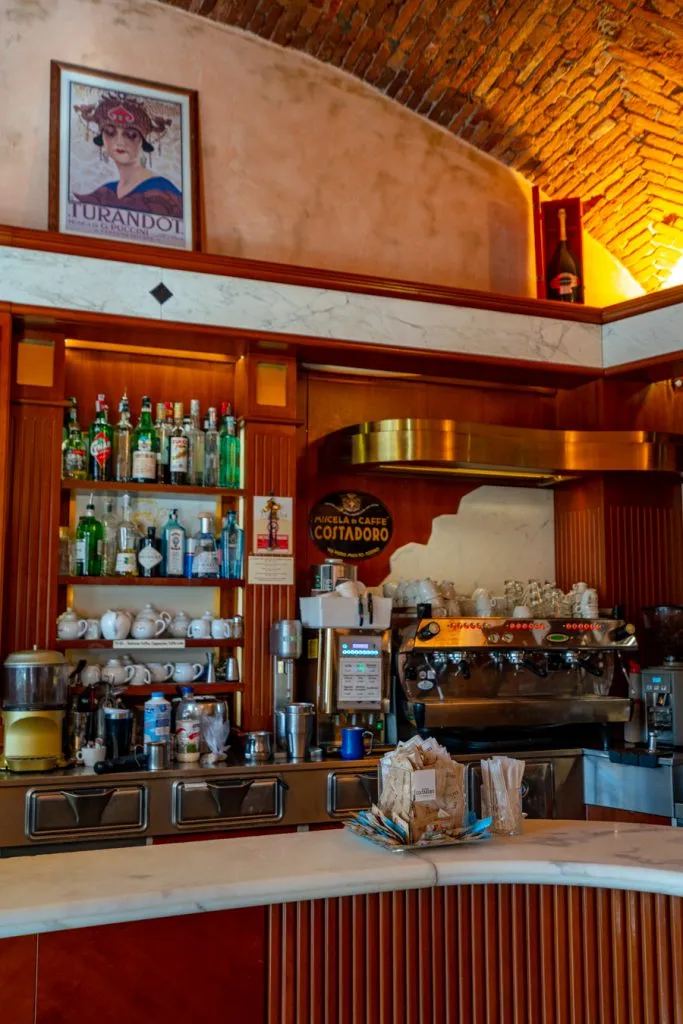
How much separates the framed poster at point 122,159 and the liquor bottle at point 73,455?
3.02ft

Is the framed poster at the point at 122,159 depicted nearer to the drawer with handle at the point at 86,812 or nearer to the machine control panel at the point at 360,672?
the machine control panel at the point at 360,672

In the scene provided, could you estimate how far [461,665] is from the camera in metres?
4.52

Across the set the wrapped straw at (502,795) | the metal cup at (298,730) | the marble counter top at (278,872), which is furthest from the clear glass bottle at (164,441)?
the wrapped straw at (502,795)

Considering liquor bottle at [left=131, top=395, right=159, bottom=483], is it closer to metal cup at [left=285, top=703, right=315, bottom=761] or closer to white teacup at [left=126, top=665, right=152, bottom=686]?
white teacup at [left=126, top=665, right=152, bottom=686]

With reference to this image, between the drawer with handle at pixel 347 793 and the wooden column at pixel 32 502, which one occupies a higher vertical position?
the wooden column at pixel 32 502

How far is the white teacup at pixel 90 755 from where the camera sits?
3.96 meters

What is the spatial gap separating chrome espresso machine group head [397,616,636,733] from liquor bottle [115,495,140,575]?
4.30 ft

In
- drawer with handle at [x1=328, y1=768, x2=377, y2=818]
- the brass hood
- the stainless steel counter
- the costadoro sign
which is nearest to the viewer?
the stainless steel counter

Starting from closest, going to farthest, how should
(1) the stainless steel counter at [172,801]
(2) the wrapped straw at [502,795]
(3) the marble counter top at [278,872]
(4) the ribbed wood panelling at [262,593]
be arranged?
(3) the marble counter top at [278,872] → (2) the wrapped straw at [502,795] → (1) the stainless steel counter at [172,801] → (4) the ribbed wood panelling at [262,593]

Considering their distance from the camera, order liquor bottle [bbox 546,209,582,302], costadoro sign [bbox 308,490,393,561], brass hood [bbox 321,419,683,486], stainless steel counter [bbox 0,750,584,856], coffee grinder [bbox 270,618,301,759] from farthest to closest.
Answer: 1. liquor bottle [bbox 546,209,582,302]
2. costadoro sign [bbox 308,490,393,561]
3. brass hood [bbox 321,419,683,486]
4. coffee grinder [bbox 270,618,301,759]
5. stainless steel counter [bbox 0,750,584,856]

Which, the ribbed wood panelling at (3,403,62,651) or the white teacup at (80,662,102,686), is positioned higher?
the ribbed wood panelling at (3,403,62,651)

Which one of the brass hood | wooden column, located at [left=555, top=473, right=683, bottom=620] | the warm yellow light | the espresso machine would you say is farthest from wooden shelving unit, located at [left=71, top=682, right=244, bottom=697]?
the warm yellow light

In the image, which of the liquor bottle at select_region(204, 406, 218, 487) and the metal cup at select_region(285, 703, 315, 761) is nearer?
the metal cup at select_region(285, 703, 315, 761)

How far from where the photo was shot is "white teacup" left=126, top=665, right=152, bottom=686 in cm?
438
